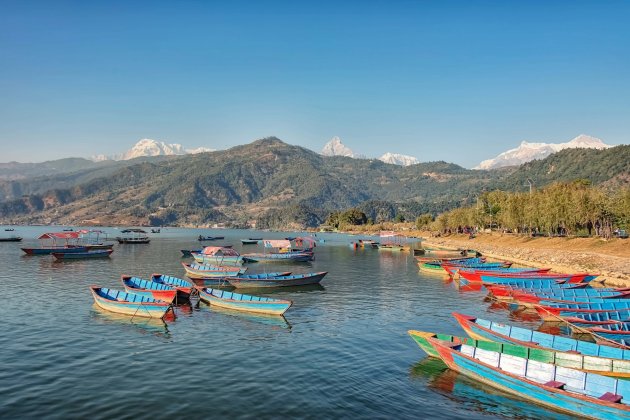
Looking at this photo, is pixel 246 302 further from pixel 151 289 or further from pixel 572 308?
pixel 572 308

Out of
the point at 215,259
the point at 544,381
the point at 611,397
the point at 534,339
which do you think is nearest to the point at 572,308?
the point at 534,339

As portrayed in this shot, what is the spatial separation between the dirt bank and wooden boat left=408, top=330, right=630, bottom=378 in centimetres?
4492

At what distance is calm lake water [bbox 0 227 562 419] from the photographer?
83.1 ft

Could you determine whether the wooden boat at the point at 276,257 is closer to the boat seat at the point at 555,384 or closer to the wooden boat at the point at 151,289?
the wooden boat at the point at 151,289

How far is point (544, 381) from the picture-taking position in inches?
1021

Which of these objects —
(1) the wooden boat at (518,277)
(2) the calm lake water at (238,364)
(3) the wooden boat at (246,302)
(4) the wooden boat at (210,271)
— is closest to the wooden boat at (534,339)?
(2) the calm lake water at (238,364)

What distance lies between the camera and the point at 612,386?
2348 centimetres

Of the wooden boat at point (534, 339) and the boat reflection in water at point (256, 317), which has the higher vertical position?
the wooden boat at point (534, 339)

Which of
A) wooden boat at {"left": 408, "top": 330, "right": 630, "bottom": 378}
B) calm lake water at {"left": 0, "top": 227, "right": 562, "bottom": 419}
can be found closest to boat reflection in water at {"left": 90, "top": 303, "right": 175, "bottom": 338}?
calm lake water at {"left": 0, "top": 227, "right": 562, "bottom": 419}

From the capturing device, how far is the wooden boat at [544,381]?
22.4 meters

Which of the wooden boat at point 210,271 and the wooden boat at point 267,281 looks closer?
the wooden boat at point 267,281

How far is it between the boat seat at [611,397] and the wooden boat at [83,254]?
116096 millimetres

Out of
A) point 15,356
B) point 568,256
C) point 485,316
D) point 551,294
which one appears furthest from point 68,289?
point 568,256

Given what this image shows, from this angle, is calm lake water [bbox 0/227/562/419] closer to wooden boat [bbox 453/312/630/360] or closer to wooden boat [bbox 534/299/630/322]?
wooden boat [bbox 534/299/630/322]
